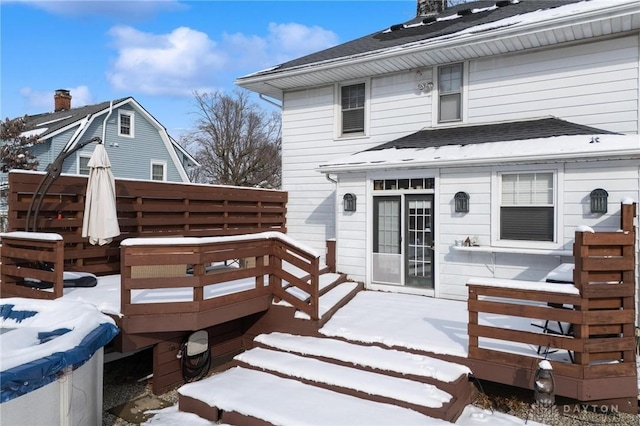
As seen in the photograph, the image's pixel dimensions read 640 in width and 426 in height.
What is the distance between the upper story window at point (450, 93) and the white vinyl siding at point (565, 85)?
0.24 meters

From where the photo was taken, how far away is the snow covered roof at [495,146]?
580 cm

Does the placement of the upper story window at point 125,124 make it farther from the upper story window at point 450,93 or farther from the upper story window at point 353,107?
the upper story window at point 450,93

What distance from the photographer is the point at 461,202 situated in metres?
6.99

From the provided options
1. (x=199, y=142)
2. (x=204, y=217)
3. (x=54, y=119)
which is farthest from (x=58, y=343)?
(x=199, y=142)

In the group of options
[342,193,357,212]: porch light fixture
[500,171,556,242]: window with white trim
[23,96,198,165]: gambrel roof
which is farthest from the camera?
[23,96,198,165]: gambrel roof

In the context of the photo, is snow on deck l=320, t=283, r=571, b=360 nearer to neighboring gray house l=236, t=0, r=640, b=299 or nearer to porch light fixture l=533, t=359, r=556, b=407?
porch light fixture l=533, t=359, r=556, b=407

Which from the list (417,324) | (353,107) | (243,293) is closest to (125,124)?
(353,107)

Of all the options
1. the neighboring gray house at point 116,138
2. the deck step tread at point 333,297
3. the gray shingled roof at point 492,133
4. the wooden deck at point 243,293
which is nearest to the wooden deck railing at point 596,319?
the wooden deck at point 243,293

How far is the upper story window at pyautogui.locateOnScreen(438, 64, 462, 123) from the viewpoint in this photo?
26.8 feet

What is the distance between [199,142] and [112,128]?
10.2 m

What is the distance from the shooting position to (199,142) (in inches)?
1117

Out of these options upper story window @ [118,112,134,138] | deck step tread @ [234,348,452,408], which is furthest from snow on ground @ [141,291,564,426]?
upper story window @ [118,112,134,138]

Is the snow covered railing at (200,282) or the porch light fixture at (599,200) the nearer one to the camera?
the snow covered railing at (200,282)

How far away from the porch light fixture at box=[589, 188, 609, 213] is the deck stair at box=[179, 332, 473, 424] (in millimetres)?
3443
